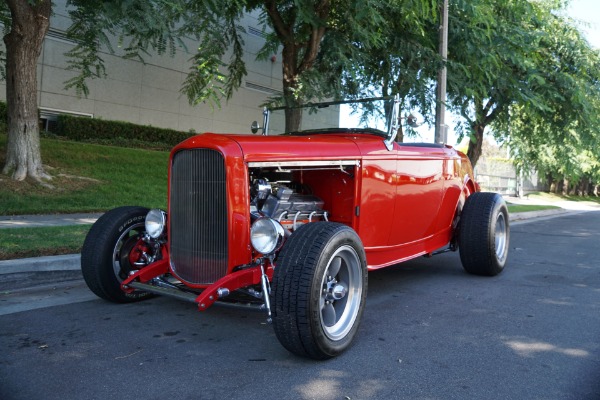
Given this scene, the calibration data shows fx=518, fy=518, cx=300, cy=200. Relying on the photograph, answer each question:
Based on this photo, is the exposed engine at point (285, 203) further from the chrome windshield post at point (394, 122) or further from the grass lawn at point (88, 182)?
the grass lawn at point (88, 182)

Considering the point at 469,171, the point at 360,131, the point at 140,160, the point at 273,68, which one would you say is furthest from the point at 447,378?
the point at 273,68

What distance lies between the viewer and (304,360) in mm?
3363

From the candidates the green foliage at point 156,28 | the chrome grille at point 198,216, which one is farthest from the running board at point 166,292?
the green foliage at point 156,28

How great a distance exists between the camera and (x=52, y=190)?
1053 cm

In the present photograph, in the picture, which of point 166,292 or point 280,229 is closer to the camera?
point 280,229

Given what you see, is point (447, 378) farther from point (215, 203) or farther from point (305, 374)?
point (215, 203)

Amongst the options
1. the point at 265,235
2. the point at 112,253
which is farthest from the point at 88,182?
the point at 265,235

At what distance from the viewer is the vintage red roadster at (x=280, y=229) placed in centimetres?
332

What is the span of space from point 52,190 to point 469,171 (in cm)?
822

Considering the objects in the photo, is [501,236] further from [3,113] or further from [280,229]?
[3,113]

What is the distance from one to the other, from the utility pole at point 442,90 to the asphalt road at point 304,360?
7.04 meters

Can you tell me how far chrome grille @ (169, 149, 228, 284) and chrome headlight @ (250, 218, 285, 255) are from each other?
243 mm

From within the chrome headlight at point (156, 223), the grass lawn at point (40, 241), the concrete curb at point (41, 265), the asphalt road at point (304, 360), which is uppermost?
the chrome headlight at point (156, 223)

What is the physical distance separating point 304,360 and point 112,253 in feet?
6.36
